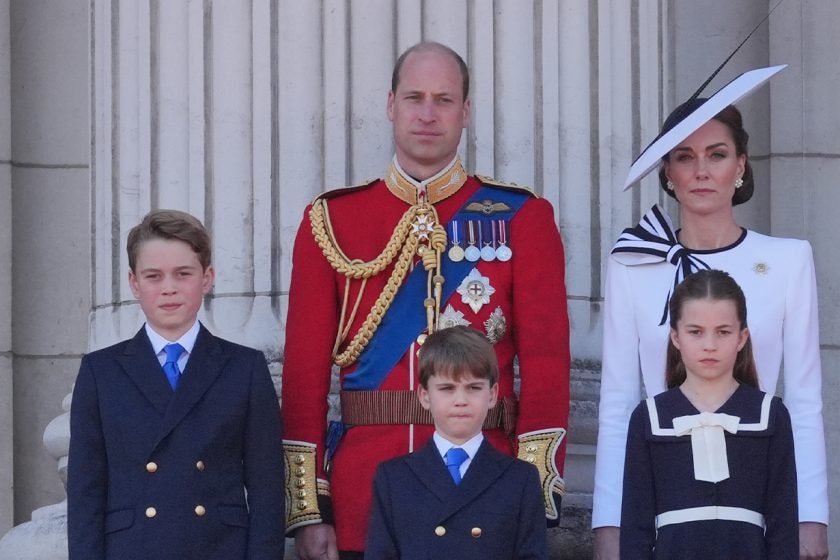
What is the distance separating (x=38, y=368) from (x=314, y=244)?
2.48 metres

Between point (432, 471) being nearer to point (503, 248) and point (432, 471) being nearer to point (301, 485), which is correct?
point (301, 485)

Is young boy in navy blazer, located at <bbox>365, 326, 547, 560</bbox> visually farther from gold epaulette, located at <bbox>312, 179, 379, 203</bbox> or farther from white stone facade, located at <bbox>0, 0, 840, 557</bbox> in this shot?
white stone facade, located at <bbox>0, 0, 840, 557</bbox>

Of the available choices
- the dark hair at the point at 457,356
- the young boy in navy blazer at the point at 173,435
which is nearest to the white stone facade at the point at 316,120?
the young boy in navy blazer at the point at 173,435

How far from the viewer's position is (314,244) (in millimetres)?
4984

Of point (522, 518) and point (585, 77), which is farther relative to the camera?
point (585, 77)

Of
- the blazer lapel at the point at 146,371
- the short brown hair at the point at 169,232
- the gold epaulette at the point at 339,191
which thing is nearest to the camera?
the blazer lapel at the point at 146,371

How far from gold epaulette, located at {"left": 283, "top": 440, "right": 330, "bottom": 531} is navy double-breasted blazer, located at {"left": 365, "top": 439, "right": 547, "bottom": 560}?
0.32 meters

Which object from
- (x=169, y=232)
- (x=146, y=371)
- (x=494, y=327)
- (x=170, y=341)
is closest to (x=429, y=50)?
(x=494, y=327)

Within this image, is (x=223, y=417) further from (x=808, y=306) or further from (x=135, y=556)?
(x=808, y=306)

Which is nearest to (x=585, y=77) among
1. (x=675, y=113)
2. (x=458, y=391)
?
(x=675, y=113)

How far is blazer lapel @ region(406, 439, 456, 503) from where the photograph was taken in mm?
4441

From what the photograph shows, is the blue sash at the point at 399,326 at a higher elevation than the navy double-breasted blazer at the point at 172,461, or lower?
higher

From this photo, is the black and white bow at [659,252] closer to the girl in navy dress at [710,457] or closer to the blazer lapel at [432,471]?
the girl in navy dress at [710,457]

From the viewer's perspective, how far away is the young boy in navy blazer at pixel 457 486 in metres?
4.41
